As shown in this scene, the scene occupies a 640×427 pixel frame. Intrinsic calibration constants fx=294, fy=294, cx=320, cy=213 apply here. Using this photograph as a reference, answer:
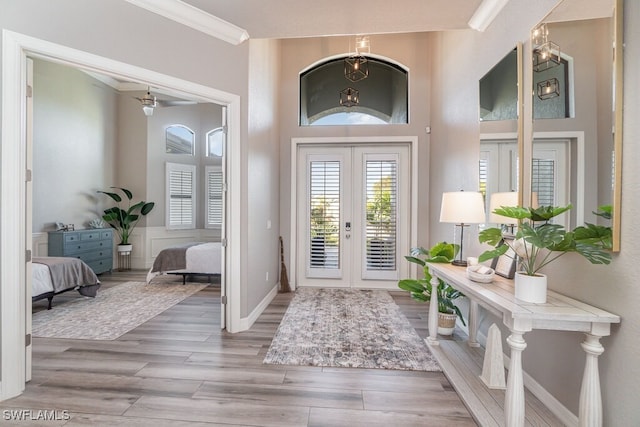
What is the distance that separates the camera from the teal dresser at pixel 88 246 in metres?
5.02

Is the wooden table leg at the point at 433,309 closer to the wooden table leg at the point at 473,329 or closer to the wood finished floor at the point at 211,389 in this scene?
the wooden table leg at the point at 473,329

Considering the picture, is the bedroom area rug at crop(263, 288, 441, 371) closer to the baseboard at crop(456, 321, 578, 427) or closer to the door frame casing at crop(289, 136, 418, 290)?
the baseboard at crop(456, 321, 578, 427)

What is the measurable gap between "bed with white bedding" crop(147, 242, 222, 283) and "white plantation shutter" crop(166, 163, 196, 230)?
1.96 meters

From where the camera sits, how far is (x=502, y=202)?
2438mm

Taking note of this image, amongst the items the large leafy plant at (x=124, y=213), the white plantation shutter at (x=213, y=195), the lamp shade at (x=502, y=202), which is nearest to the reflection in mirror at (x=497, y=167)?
the lamp shade at (x=502, y=202)

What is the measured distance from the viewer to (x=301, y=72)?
16.2 ft

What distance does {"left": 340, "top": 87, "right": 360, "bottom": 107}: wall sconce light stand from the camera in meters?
4.85

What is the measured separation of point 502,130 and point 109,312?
486cm

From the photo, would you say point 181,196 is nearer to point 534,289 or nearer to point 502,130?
point 502,130

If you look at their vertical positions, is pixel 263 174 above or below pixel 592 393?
above

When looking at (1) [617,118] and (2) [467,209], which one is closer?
(1) [617,118]

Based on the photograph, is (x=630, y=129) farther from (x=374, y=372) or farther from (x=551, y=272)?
(x=374, y=372)

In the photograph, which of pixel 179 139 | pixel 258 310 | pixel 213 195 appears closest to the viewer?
pixel 258 310

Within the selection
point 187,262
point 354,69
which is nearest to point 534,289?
point 354,69
